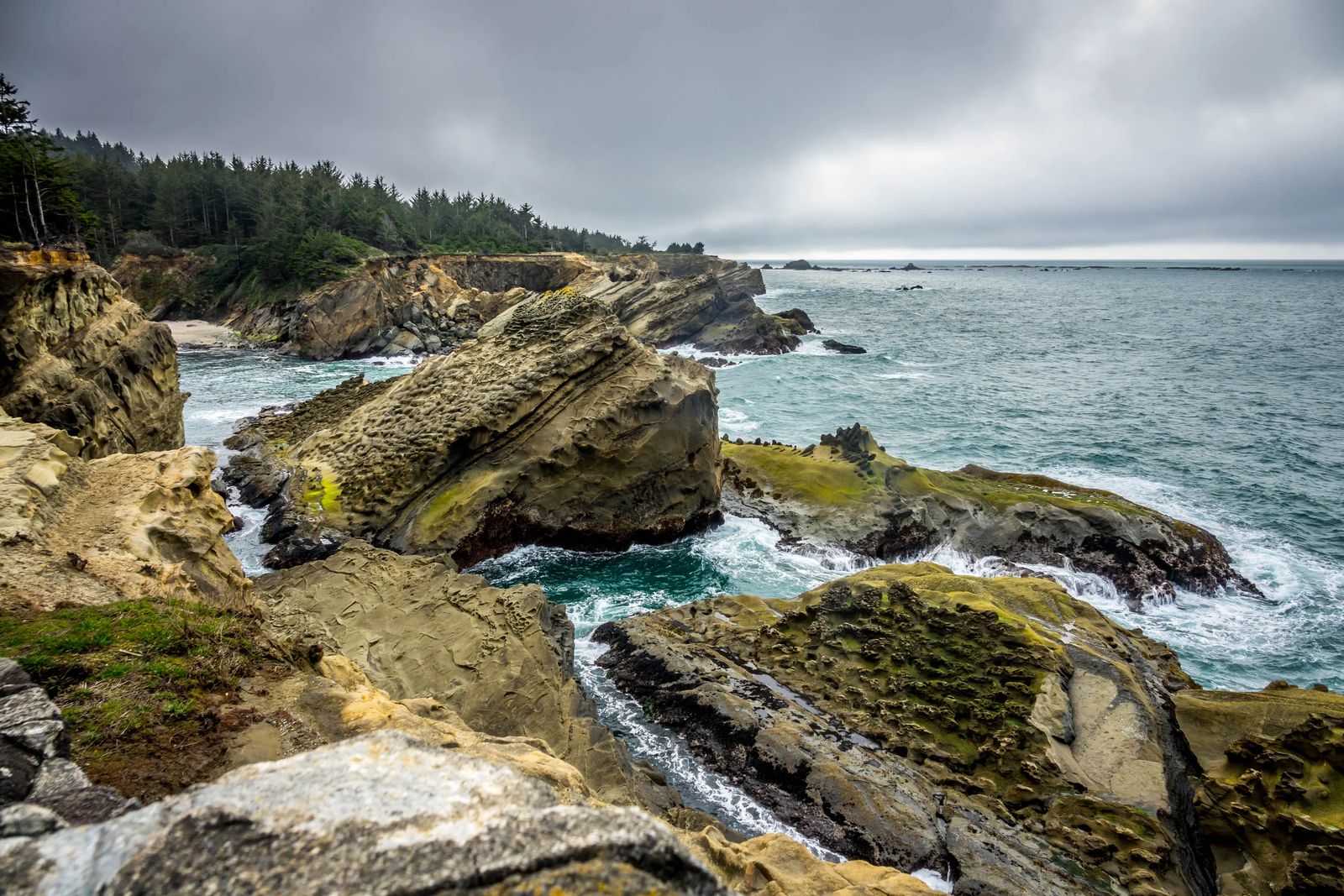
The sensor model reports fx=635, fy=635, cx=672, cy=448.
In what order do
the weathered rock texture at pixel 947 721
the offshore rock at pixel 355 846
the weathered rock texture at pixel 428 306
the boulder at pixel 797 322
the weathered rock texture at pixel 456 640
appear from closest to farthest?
the offshore rock at pixel 355 846, the weathered rock texture at pixel 947 721, the weathered rock texture at pixel 456 640, the weathered rock texture at pixel 428 306, the boulder at pixel 797 322

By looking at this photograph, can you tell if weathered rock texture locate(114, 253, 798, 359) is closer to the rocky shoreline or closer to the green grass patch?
the rocky shoreline

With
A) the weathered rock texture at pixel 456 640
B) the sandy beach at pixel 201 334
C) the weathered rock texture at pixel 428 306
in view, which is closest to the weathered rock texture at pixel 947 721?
the weathered rock texture at pixel 456 640

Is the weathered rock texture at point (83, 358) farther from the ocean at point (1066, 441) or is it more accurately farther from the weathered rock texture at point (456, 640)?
the weathered rock texture at point (456, 640)

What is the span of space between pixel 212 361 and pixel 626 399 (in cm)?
4305

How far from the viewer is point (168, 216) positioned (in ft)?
241

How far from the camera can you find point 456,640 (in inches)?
433

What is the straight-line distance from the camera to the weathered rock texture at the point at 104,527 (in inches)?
289

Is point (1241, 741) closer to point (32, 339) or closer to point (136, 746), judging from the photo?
point (136, 746)

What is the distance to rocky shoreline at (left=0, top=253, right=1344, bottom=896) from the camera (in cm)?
331

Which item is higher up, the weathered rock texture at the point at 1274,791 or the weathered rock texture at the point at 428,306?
the weathered rock texture at the point at 428,306

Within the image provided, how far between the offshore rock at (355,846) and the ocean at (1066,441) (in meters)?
6.96

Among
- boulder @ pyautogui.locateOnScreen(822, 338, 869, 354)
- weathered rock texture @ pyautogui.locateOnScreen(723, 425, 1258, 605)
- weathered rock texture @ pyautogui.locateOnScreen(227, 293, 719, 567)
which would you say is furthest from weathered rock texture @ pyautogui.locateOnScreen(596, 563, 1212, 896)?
boulder @ pyautogui.locateOnScreen(822, 338, 869, 354)

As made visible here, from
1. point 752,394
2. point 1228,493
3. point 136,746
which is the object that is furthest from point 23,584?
point 752,394

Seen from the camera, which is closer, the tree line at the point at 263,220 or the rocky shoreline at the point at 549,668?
the rocky shoreline at the point at 549,668
